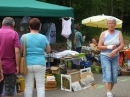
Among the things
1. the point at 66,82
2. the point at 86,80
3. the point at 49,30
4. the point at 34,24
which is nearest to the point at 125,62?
the point at 49,30

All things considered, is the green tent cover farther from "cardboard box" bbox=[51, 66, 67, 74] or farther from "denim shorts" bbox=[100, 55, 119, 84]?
"denim shorts" bbox=[100, 55, 119, 84]

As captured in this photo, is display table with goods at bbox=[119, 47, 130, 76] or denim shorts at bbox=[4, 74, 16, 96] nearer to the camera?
denim shorts at bbox=[4, 74, 16, 96]

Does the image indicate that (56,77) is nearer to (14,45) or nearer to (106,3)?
(14,45)

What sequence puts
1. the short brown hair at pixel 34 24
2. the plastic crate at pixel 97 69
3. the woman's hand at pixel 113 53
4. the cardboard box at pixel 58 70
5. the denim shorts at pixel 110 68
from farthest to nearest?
1. the plastic crate at pixel 97 69
2. the cardboard box at pixel 58 70
3. the denim shorts at pixel 110 68
4. the woman's hand at pixel 113 53
5. the short brown hair at pixel 34 24

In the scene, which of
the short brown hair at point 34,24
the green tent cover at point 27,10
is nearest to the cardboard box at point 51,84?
the green tent cover at point 27,10

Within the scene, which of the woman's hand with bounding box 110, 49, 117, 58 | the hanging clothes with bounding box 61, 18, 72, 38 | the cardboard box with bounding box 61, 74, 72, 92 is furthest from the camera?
the hanging clothes with bounding box 61, 18, 72, 38

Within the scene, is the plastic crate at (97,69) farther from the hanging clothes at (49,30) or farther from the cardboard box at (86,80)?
the cardboard box at (86,80)

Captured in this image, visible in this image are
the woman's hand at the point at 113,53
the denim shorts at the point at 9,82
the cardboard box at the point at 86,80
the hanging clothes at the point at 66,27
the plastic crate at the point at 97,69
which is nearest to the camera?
the denim shorts at the point at 9,82

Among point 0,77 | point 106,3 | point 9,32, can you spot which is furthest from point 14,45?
point 106,3

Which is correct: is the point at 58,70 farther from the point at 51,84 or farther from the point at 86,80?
the point at 86,80

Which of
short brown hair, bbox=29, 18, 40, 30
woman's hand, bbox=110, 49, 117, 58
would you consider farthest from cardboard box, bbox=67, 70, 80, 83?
short brown hair, bbox=29, 18, 40, 30

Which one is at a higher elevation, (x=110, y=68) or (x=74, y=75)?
(x=110, y=68)

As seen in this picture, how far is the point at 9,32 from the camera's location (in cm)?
461

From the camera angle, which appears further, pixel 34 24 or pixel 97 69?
pixel 97 69
